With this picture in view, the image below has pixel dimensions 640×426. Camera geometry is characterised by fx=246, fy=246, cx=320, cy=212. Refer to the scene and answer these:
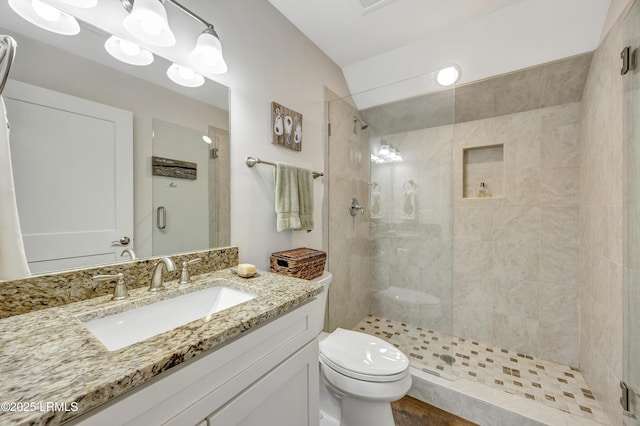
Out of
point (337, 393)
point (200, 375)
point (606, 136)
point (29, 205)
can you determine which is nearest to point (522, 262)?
point (606, 136)

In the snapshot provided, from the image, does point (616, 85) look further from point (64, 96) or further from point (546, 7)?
point (64, 96)

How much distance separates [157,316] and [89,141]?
0.65 m

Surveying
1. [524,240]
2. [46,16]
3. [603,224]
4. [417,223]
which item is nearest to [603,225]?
[603,224]

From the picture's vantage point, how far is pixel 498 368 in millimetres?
1808

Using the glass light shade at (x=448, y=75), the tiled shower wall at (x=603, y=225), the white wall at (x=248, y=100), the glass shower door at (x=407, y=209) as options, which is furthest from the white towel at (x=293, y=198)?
the tiled shower wall at (x=603, y=225)

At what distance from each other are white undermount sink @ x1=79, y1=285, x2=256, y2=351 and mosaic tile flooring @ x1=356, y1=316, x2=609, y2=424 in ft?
4.93

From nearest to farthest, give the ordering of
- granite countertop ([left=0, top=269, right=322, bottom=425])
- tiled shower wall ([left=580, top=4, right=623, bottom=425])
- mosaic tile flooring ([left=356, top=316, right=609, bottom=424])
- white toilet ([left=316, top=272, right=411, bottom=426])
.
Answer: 1. granite countertop ([left=0, top=269, right=322, bottom=425])
2. white toilet ([left=316, top=272, right=411, bottom=426])
3. tiled shower wall ([left=580, top=4, right=623, bottom=425])
4. mosaic tile flooring ([left=356, top=316, right=609, bottom=424])

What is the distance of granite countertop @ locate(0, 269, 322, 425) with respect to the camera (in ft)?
1.27

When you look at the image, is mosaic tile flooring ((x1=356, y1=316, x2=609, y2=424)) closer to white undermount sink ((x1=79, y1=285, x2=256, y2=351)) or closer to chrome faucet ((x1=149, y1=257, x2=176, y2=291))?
white undermount sink ((x1=79, y1=285, x2=256, y2=351))

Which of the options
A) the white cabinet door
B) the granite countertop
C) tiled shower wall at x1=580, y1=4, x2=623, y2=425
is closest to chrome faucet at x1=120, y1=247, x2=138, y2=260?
the granite countertop

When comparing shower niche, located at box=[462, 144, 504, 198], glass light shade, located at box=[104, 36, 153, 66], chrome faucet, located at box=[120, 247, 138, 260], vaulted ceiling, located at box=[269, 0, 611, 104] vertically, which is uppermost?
vaulted ceiling, located at box=[269, 0, 611, 104]

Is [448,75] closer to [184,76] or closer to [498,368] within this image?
[184,76]

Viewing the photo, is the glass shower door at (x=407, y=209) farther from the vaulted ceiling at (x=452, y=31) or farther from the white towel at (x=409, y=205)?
the vaulted ceiling at (x=452, y=31)

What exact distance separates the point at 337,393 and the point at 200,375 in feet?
3.17
